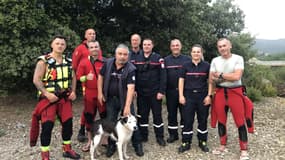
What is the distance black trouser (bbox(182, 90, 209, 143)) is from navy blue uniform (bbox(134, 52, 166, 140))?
0.50m

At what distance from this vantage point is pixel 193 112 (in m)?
5.51

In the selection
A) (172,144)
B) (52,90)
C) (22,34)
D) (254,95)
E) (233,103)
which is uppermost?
(22,34)

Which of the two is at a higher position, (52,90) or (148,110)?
(52,90)

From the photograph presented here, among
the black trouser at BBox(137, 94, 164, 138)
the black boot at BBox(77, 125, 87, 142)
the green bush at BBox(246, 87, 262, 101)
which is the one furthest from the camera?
the green bush at BBox(246, 87, 262, 101)

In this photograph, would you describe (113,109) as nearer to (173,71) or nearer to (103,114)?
(103,114)

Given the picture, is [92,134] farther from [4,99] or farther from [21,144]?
[4,99]

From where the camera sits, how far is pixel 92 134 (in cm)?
525

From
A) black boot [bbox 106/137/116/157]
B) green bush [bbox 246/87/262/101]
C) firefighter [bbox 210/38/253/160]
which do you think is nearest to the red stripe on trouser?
firefighter [bbox 210/38/253/160]

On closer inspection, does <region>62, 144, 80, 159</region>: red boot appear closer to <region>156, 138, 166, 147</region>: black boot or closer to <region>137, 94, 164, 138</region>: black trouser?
<region>137, 94, 164, 138</region>: black trouser

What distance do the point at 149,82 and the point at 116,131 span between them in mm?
1089

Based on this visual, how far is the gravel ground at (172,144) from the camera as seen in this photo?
5461 mm

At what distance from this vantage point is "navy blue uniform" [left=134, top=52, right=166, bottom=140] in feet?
18.2

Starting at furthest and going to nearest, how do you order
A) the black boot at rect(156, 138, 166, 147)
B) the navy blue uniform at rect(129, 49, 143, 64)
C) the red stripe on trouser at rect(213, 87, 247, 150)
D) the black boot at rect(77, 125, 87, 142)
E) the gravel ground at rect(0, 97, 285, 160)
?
the black boot at rect(77, 125, 87, 142) → the black boot at rect(156, 138, 166, 147) → the navy blue uniform at rect(129, 49, 143, 64) → the gravel ground at rect(0, 97, 285, 160) → the red stripe on trouser at rect(213, 87, 247, 150)

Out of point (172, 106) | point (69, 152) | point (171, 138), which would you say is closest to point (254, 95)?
point (171, 138)
